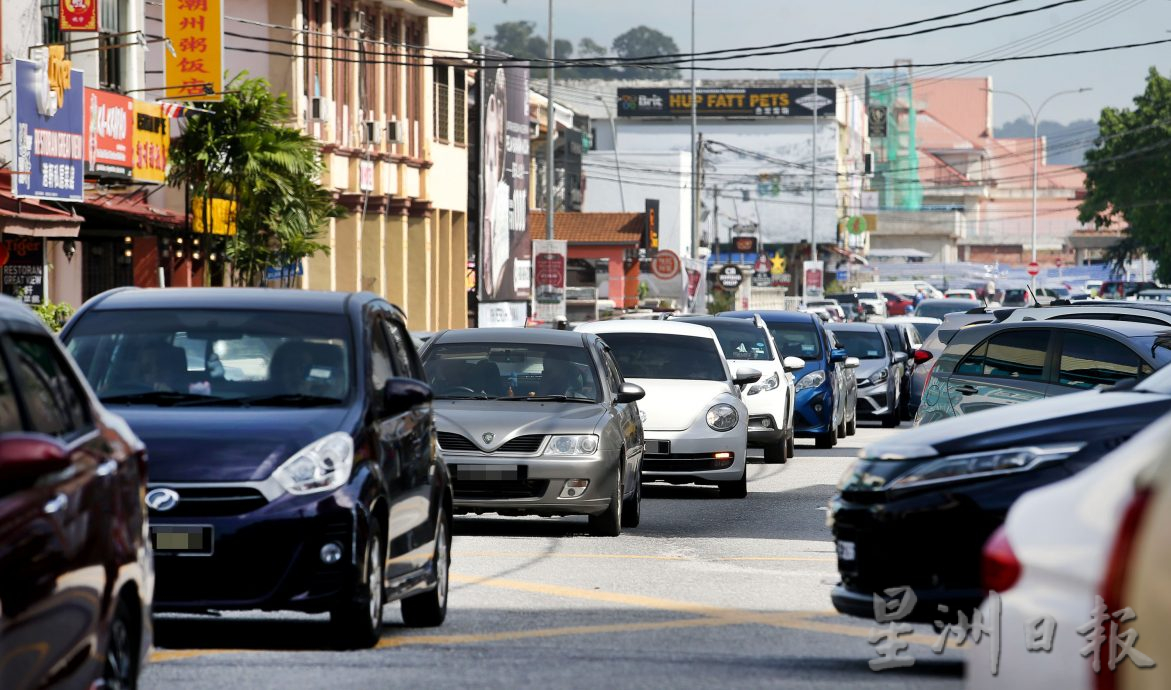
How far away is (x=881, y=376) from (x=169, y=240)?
1263 cm

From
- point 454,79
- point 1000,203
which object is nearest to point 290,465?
point 454,79

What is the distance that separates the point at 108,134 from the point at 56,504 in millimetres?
25451

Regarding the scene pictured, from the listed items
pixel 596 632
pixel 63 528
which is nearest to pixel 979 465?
pixel 596 632

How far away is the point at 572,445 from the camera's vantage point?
48.8 ft

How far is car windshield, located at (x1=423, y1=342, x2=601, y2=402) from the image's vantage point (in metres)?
15.8

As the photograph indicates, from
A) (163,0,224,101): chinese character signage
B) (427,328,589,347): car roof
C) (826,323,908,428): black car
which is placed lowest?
(826,323,908,428): black car

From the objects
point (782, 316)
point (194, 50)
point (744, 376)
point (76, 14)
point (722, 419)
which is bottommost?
point (722, 419)

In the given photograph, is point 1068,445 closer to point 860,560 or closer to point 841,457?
point 860,560

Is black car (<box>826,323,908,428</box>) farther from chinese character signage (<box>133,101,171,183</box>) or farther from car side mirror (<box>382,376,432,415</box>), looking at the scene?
car side mirror (<box>382,376,432,415</box>)

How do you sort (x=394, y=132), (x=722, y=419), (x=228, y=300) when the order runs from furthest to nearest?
(x=394, y=132)
(x=722, y=419)
(x=228, y=300)

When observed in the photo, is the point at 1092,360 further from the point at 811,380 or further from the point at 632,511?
the point at 811,380

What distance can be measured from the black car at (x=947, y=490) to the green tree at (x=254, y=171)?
2668 cm

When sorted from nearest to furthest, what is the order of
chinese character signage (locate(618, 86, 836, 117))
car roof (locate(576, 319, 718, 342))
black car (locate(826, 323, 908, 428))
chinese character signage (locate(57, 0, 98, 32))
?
car roof (locate(576, 319, 718, 342)), chinese character signage (locate(57, 0, 98, 32)), black car (locate(826, 323, 908, 428)), chinese character signage (locate(618, 86, 836, 117))

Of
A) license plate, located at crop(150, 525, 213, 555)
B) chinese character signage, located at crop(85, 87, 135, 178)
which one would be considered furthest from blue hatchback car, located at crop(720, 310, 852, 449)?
license plate, located at crop(150, 525, 213, 555)
